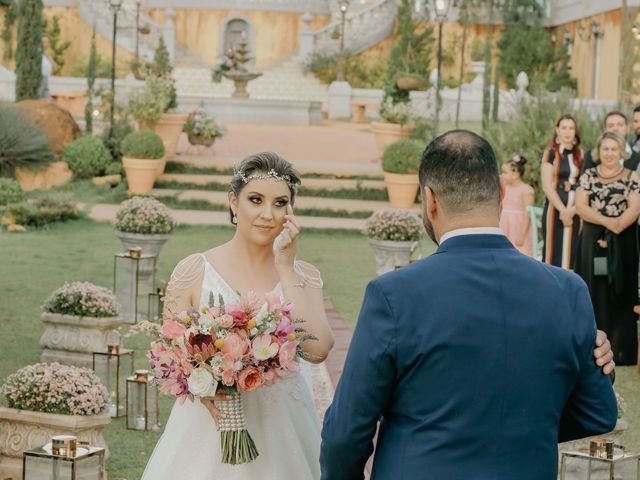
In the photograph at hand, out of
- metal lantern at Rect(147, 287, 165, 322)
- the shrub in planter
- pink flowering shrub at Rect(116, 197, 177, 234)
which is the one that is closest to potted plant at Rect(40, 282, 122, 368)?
metal lantern at Rect(147, 287, 165, 322)

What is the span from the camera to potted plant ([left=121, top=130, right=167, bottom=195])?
63.7 feet

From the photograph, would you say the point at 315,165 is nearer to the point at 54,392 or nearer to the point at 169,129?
the point at 169,129

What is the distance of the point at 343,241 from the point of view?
17.2 m

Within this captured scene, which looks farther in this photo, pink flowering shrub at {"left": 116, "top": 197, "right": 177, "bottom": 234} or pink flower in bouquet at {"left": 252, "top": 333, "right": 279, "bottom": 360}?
pink flowering shrub at {"left": 116, "top": 197, "right": 177, "bottom": 234}

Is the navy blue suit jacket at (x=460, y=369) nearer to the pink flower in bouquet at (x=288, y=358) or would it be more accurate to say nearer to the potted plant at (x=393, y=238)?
the pink flower in bouquet at (x=288, y=358)

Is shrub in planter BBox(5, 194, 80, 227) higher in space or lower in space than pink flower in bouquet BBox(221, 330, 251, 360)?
lower

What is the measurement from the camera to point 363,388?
2943 millimetres

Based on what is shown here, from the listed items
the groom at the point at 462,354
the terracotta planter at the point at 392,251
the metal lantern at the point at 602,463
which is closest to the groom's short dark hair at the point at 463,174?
the groom at the point at 462,354

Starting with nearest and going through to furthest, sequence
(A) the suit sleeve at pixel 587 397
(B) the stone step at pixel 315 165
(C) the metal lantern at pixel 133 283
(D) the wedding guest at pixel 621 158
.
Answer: (A) the suit sleeve at pixel 587 397 < (D) the wedding guest at pixel 621 158 < (C) the metal lantern at pixel 133 283 < (B) the stone step at pixel 315 165

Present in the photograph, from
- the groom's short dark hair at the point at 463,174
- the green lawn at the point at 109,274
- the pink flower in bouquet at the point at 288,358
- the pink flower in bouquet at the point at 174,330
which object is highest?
the groom's short dark hair at the point at 463,174

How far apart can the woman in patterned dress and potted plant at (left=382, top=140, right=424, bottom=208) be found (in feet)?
25.3

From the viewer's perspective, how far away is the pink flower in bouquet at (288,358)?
3.98 meters

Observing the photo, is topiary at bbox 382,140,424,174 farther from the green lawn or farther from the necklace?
the necklace

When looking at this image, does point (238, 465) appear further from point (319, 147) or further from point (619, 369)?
point (319, 147)
